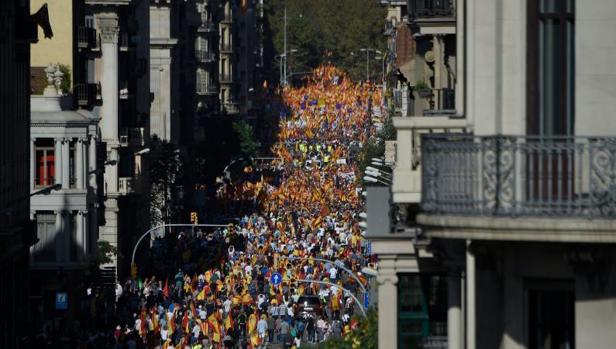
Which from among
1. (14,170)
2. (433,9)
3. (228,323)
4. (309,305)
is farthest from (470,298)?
(309,305)

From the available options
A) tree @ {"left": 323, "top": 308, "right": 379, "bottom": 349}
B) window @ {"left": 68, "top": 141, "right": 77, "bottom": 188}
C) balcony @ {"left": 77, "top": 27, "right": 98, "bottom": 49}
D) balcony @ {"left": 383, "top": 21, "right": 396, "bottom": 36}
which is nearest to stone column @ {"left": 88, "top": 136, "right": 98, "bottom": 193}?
window @ {"left": 68, "top": 141, "right": 77, "bottom": 188}

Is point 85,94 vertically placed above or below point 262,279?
above

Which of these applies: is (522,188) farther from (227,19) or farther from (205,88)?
(227,19)

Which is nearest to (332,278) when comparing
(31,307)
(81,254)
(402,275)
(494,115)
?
(81,254)

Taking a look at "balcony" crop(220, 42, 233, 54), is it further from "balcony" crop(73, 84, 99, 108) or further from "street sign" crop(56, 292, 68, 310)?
"street sign" crop(56, 292, 68, 310)

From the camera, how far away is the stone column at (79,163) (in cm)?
7281

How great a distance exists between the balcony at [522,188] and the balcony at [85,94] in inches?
2470

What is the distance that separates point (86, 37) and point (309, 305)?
18943 mm

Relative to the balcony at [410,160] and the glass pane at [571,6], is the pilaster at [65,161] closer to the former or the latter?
the balcony at [410,160]

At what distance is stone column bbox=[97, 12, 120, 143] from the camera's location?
3718 inches

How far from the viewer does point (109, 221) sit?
302 ft

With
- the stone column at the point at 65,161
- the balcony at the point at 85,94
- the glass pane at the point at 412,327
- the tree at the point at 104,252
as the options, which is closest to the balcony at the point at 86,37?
the balcony at the point at 85,94

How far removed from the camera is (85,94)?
81188 millimetres

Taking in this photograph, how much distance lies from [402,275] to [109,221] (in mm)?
65458
